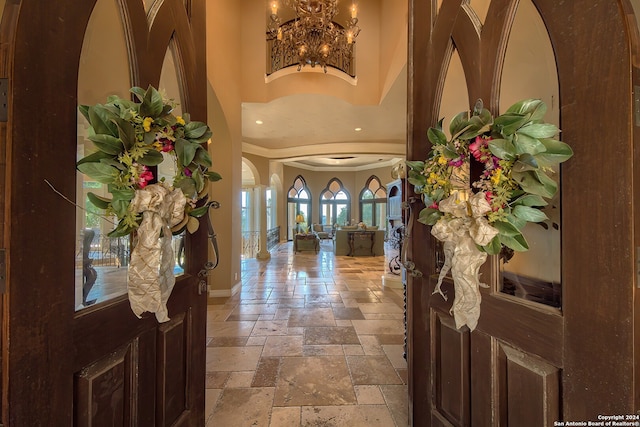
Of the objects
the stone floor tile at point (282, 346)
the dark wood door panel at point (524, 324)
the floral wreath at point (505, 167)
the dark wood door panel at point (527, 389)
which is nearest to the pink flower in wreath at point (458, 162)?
the floral wreath at point (505, 167)

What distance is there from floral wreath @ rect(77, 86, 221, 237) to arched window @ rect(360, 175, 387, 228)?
12.9 meters

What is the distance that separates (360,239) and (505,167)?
302 inches

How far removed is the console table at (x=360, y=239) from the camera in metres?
8.45

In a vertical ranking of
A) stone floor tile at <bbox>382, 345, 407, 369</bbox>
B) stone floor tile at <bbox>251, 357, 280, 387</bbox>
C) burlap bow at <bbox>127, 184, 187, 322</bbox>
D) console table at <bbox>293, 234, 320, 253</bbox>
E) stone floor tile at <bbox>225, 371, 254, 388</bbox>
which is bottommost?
stone floor tile at <bbox>382, 345, 407, 369</bbox>

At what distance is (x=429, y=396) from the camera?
1419mm

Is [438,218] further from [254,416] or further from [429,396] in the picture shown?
[254,416]

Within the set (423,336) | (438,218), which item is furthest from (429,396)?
(438,218)

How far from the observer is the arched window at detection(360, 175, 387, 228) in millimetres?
13516

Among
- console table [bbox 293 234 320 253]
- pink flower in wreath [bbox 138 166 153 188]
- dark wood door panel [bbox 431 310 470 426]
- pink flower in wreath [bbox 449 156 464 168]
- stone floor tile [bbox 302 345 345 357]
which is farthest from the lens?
console table [bbox 293 234 320 253]

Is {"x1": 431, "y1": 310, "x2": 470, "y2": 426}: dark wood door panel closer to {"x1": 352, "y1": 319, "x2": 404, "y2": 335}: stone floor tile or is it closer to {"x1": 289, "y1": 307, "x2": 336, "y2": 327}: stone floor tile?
{"x1": 352, "y1": 319, "x2": 404, "y2": 335}: stone floor tile

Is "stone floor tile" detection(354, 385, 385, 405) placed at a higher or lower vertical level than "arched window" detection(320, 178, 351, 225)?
lower

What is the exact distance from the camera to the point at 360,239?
845 centimetres

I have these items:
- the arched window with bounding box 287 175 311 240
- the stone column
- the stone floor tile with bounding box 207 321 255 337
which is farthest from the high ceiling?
the arched window with bounding box 287 175 311 240

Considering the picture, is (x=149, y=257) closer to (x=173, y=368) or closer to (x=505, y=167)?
(x=173, y=368)
